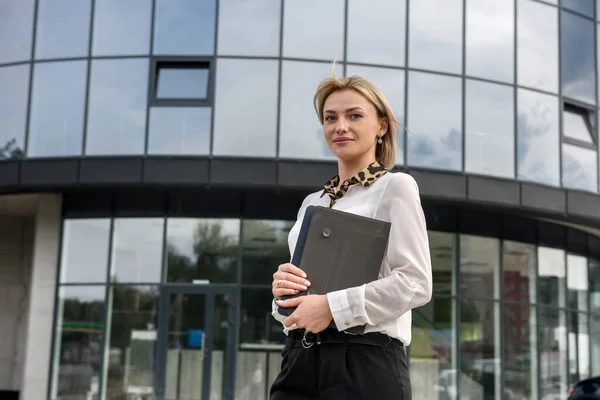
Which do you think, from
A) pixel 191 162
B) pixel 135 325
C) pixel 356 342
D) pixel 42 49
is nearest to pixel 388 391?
pixel 356 342

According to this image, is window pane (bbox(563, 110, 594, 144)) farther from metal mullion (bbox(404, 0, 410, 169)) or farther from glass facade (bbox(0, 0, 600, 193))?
metal mullion (bbox(404, 0, 410, 169))

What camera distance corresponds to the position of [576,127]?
19.1 meters

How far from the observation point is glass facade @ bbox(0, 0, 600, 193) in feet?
54.2

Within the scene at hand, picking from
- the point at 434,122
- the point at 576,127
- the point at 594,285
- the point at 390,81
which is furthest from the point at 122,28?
the point at 594,285

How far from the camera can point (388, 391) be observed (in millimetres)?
2258

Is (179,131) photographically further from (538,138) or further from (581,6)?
(581,6)

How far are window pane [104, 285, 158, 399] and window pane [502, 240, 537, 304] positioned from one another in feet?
25.9

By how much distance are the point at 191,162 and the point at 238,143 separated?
997 millimetres

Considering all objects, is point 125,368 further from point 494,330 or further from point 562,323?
point 562,323

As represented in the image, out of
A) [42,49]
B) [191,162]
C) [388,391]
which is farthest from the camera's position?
[42,49]

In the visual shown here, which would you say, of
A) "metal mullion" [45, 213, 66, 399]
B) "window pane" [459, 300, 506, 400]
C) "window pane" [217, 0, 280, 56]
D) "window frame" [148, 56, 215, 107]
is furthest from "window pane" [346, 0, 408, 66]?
"metal mullion" [45, 213, 66, 399]

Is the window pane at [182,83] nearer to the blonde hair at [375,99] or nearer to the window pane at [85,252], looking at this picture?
the window pane at [85,252]

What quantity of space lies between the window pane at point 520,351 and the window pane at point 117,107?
29.6 ft

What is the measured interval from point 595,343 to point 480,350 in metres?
4.85
